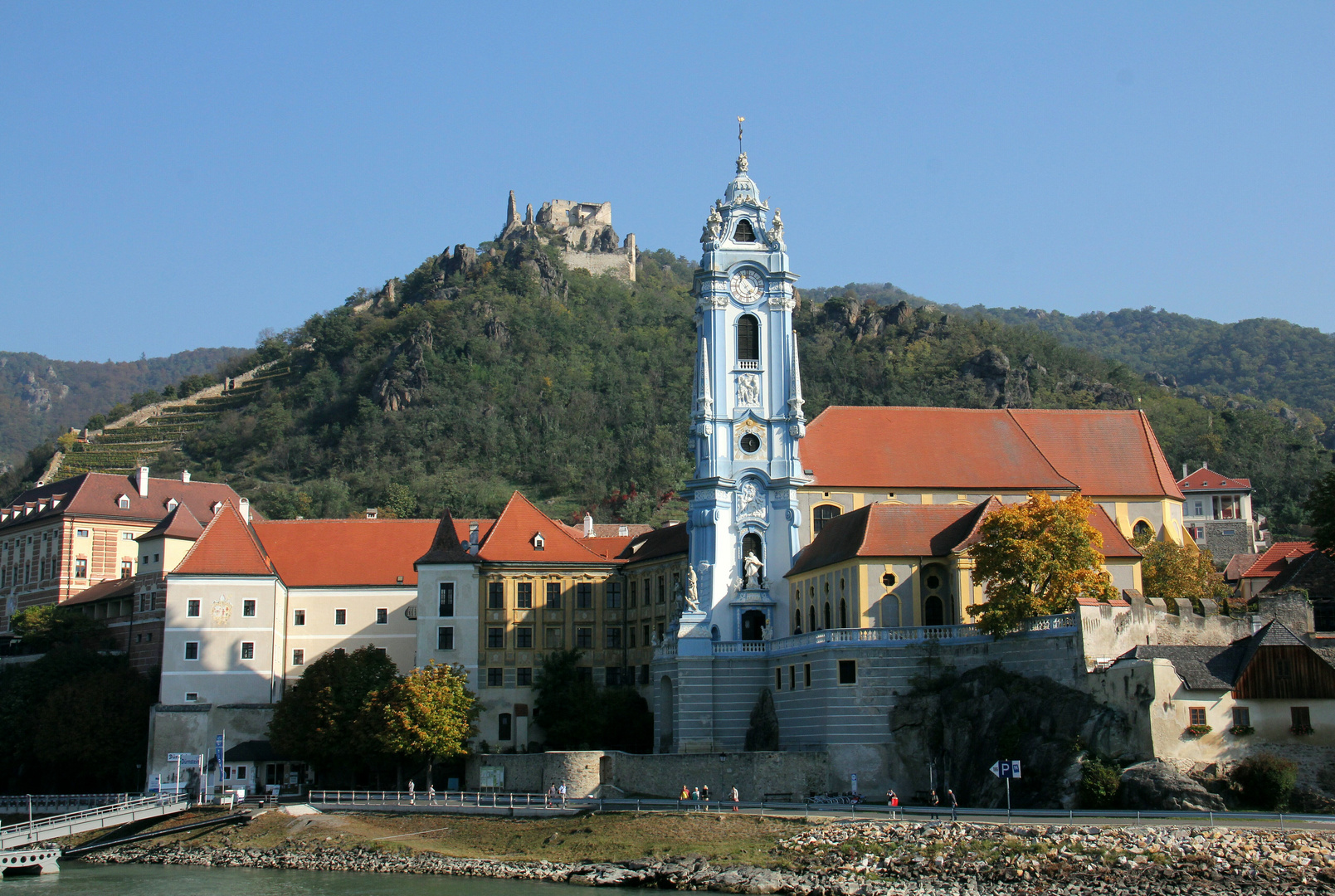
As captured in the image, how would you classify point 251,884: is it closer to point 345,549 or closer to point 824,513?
point 824,513

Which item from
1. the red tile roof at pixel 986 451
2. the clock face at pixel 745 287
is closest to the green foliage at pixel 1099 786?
the red tile roof at pixel 986 451

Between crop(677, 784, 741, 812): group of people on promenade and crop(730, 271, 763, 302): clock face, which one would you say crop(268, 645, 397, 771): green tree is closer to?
crop(677, 784, 741, 812): group of people on promenade

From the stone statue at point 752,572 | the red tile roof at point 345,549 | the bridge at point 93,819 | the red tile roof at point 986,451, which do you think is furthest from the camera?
the red tile roof at point 345,549

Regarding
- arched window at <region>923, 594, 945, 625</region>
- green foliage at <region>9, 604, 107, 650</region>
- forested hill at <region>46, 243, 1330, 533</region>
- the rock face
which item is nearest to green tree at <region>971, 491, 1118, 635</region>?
arched window at <region>923, 594, 945, 625</region>

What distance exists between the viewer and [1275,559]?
79.9m

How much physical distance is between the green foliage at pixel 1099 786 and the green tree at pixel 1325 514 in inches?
812

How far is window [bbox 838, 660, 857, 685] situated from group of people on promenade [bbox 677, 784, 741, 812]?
6.30 m

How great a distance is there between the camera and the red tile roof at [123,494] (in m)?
98.4

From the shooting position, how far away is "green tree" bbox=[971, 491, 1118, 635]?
55.5 meters

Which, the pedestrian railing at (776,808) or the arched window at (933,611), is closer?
the pedestrian railing at (776,808)

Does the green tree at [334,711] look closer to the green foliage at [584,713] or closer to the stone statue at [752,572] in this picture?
the green foliage at [584,713]

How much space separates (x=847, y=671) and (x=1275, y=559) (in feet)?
105

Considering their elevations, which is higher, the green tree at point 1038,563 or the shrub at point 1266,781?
the green tree at point 1038,563

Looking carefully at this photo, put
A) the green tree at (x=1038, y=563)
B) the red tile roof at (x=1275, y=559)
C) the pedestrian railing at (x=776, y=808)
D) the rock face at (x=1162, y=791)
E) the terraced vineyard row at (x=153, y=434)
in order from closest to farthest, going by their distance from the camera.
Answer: the pedestrian railing at (x=776, y=808)
the rock face at (x=1162, y=791)
the green tree at (x=1038, y=563)
the red tile roof at (x=1275, y=559)
the terraced vineyard row at (x=153, y=434)
